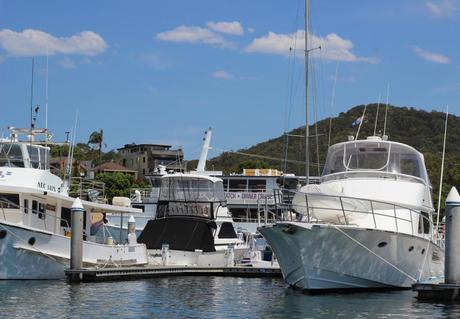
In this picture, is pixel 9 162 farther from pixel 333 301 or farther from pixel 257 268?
pixel 333 301

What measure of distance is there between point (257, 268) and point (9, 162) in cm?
1061

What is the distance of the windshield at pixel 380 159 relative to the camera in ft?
84.1

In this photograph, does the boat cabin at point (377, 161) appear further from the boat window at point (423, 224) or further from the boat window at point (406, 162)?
the boat window at point (423, 224)

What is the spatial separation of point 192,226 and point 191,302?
11013mm

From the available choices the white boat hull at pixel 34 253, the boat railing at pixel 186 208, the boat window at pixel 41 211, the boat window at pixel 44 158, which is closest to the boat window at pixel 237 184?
the boat railing at pixel 186 208

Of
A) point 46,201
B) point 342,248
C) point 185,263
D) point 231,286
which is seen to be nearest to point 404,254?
point 342,248

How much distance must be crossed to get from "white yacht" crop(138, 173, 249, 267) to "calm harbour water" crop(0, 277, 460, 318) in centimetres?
557

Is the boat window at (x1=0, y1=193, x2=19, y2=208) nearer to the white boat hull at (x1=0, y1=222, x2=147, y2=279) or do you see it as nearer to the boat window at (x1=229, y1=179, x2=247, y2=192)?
the white boat hull at (x1=0, y1=222, x2=147, y2=279)

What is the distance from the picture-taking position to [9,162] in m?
27.9

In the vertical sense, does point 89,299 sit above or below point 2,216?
below

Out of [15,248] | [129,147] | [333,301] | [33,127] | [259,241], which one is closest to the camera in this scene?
[333,301]

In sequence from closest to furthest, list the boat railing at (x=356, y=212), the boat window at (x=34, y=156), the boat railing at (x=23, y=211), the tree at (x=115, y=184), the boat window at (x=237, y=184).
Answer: the boat railing at (x=356, y=212) < the boat railing at (x=23, y=211) < the boat window at (x=34, y=156) < the boat window at (x=237, y=184) < the tree at (x=115, y=184)

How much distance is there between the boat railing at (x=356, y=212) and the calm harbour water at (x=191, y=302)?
2.12 metres

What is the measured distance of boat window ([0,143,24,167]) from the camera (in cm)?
2795
